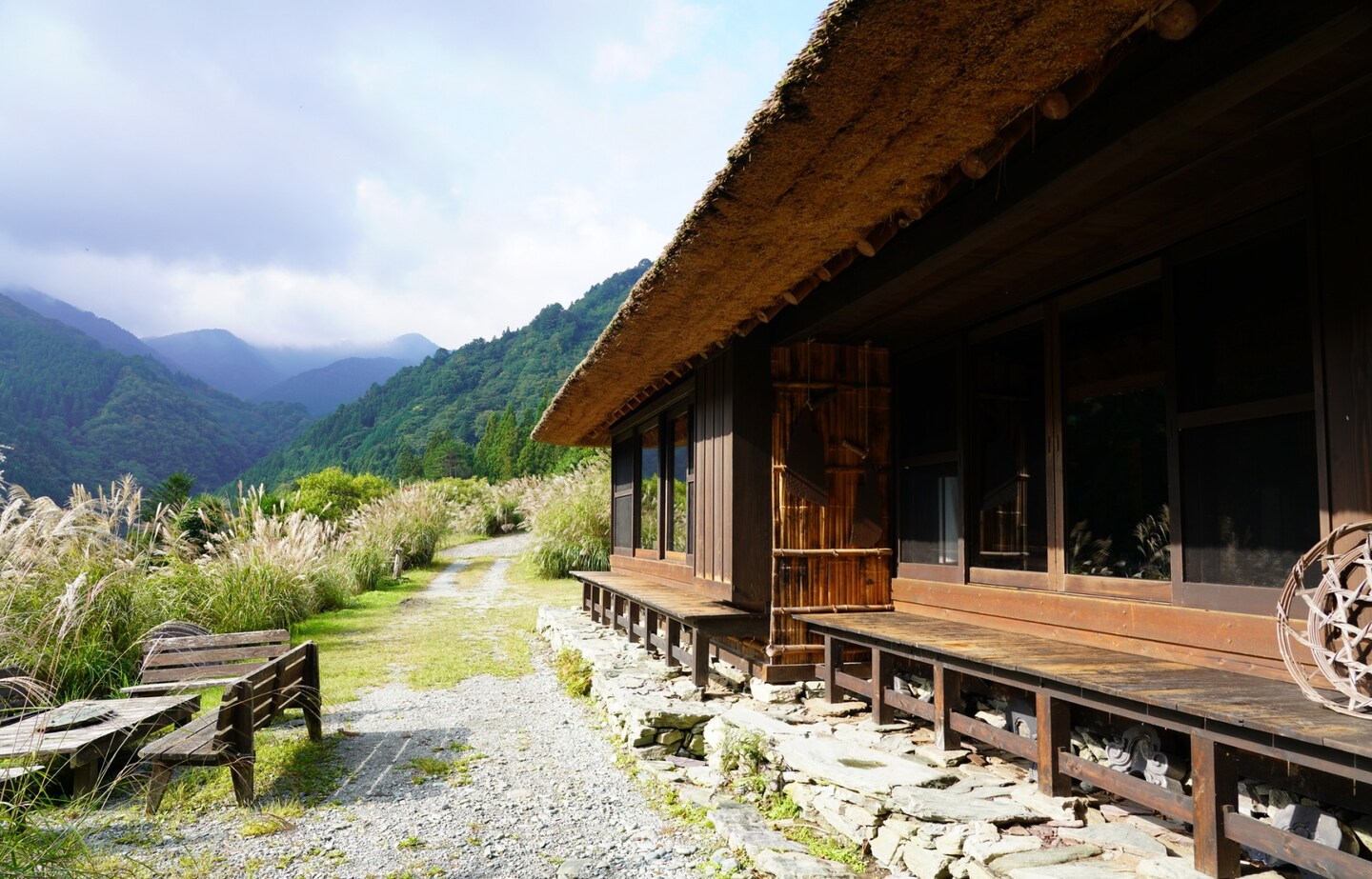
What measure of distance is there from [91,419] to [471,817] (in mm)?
85351

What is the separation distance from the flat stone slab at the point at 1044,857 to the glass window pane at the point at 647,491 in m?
5.66

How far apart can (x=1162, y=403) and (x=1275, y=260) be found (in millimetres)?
626

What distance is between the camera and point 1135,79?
2305mm

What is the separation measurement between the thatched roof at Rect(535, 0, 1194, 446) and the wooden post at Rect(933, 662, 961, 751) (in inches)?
72.1

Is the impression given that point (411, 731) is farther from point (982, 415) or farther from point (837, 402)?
point (982, 415)

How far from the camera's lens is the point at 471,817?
3.39 meters

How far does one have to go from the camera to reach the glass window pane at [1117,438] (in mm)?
3072

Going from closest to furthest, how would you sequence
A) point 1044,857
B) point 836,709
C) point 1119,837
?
point 1044,857 < point 1119,837 < point 836,709

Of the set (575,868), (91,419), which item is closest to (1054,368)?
(575,868)

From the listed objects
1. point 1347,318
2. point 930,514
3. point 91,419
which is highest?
point 91,419

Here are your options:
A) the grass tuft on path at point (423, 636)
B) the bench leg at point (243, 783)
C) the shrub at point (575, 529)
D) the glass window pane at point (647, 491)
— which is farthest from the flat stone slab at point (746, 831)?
the shrub at point (575, 529)

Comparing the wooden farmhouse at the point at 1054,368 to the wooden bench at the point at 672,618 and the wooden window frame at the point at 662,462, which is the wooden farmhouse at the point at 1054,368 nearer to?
the wooden bench at the point at 672,618

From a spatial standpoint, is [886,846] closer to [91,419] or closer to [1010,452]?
[1010,452]

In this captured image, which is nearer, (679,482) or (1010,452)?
(1010,452)
